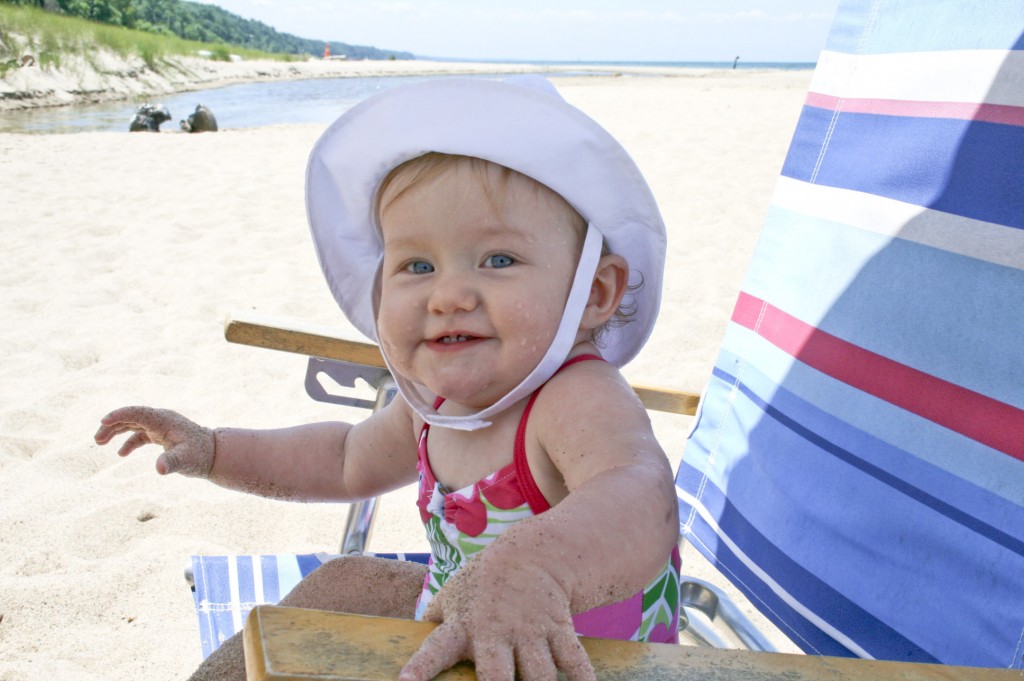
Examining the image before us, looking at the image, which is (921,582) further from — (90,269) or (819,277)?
(90,269)

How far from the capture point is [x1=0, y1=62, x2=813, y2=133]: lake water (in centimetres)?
1105

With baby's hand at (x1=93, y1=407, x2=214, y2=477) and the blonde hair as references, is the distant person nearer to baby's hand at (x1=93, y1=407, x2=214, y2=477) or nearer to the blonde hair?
the blonde hair

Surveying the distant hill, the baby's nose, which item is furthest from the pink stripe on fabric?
the distant hill

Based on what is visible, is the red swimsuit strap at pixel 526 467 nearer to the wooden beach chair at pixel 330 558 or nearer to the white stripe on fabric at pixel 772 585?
the white stripe on fabric at pixel 772 585

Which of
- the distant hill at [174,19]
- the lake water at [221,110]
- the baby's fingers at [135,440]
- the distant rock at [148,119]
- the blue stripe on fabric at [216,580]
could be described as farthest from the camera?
the distant hill at [174,19]

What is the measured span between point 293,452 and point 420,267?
0.55 meters

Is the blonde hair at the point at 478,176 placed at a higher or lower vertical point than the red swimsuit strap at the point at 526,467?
higher

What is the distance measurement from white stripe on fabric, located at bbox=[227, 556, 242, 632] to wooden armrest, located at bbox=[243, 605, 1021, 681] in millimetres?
927

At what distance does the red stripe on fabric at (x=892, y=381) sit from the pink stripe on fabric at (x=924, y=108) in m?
0.40

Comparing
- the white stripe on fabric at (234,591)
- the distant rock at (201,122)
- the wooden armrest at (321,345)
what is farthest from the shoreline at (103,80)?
the white stripe on fabric at (234,591)

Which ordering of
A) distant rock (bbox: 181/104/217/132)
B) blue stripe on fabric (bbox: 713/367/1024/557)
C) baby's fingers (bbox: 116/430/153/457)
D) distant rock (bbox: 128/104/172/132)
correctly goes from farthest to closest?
distant rock (bbox: 181/104/217/132) → distant rock (bbox: 128/104/172/132) → baby's fingers (bbox: 116/430/153/457) → blue stripe on fabric (bbox: 713/367/1024/557)

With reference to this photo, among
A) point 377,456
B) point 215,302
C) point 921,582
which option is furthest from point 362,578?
point 215,302

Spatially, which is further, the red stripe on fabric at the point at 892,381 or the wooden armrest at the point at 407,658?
the red stripe on fabric at the point at 892,381

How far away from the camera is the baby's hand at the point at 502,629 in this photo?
1.84ft
